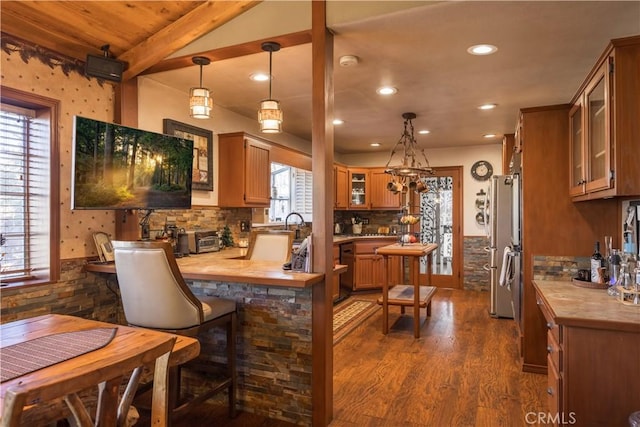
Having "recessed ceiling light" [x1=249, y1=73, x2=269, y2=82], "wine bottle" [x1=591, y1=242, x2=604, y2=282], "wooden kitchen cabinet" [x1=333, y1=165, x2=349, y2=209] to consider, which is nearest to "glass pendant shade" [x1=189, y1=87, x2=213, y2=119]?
"recessed ceiling light" [x1=249, y1=73, x2=269, y2=82]

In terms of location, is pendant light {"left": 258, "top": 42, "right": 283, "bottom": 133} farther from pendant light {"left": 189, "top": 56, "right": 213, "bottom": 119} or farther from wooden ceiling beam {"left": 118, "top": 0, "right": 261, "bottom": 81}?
pendant light {"left": 189, "top": 56, "right": 213, "bottom": 119}

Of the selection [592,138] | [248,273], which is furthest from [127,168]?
[592,138]

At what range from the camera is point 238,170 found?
402 cm

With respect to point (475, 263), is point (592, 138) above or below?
above

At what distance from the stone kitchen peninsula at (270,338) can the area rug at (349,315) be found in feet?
4.82

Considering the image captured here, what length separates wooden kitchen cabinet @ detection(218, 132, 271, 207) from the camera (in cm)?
401

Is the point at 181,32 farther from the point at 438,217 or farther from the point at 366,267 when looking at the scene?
the point at 438,217

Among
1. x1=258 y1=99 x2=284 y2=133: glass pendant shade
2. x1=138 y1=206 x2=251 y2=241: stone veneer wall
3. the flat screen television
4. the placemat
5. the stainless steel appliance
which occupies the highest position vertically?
x1=258 y1=99 x2=284 y2=133: glass pendant shade

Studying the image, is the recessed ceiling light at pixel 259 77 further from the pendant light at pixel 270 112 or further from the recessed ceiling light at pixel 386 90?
the recessed ceiling light at pixel 386 90

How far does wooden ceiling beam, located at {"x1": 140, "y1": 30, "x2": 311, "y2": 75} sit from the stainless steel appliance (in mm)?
1397

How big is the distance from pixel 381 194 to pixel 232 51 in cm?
452

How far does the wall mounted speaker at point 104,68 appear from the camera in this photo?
271 cm

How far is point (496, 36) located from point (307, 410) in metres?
2.50

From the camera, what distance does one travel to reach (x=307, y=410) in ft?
7.70
